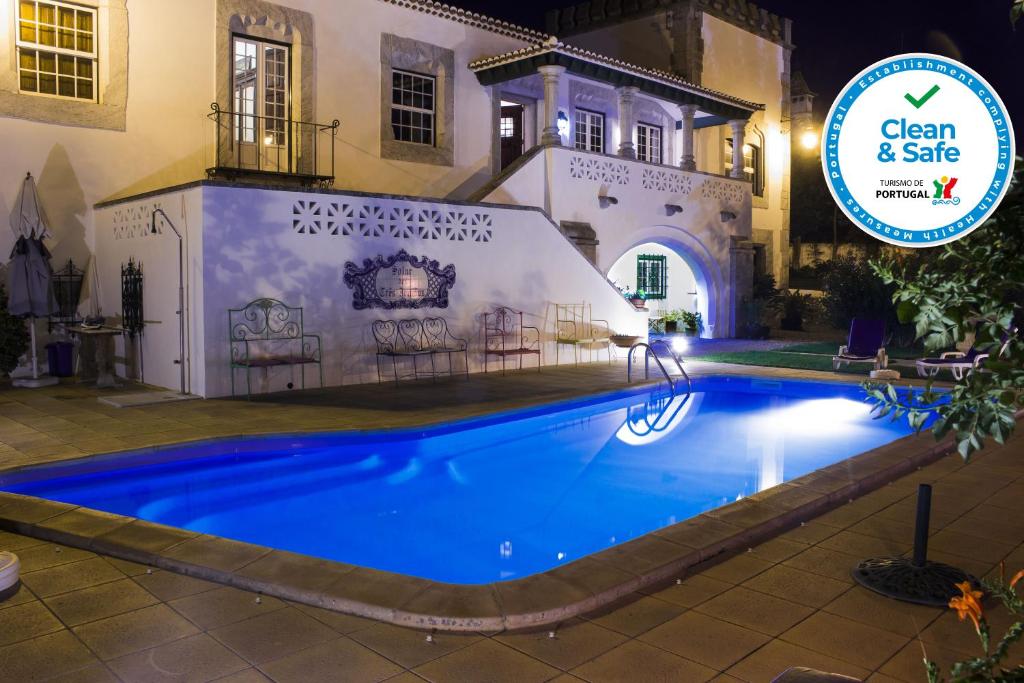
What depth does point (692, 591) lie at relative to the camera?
418cm

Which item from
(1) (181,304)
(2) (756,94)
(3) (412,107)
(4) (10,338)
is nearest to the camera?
(1) (181,304)

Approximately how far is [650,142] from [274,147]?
10.2 m

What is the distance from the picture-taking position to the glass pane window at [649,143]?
21.1 meters

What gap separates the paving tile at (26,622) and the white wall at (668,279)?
727 inches

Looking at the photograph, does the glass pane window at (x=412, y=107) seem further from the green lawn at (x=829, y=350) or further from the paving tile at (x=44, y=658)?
the paving tile at (x=44, y=658)

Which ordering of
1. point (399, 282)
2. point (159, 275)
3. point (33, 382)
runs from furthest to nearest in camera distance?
point (399, 282) < point (33, 382) < point (159, 275)

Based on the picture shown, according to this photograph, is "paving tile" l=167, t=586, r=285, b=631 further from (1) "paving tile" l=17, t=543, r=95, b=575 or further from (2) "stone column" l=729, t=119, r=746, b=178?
(2) "stone column" l=729, t=119, r=746, b=178

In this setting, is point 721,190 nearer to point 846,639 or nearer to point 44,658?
point 846,639

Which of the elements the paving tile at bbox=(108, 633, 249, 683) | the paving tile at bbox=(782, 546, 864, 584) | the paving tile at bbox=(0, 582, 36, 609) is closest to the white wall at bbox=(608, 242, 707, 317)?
the paving tile at bbox=(782, 546, 864, 584)

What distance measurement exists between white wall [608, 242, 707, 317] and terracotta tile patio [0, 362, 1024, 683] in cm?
1651

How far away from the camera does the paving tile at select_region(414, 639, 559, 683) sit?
3.25m

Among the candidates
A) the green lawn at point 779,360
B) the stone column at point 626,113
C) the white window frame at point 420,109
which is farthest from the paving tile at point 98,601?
the stone column at point 626,113

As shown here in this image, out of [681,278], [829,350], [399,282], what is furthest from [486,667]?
[681,278]

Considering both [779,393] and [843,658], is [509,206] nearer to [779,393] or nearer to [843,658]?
[779,393]
